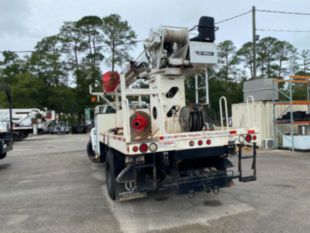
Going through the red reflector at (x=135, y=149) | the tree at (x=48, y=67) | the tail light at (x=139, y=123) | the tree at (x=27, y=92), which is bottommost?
the red reflector at (x=135, y=149)

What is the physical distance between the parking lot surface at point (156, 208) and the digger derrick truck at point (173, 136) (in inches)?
16.0

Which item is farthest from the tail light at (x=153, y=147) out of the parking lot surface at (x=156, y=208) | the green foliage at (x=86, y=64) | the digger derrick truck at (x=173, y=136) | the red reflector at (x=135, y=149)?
the green foliage at (x=86, y=64)

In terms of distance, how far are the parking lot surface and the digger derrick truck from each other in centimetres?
41

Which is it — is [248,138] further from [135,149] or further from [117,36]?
[117,36]

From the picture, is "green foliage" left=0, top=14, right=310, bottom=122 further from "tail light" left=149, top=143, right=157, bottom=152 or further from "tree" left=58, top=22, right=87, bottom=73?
"tail light" left=149, top=143, right=157, bottom=152

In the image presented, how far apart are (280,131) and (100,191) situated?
30.5ft

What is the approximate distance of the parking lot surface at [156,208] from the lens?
12.4ft

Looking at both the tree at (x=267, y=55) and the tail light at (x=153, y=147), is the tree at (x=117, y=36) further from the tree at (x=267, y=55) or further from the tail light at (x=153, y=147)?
the tail light at (x=153, y=147)

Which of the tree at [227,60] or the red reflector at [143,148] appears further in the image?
the tree at [227,60]

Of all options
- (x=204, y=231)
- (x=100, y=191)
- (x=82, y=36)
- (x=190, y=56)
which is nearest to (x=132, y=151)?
(x=204, y=231)

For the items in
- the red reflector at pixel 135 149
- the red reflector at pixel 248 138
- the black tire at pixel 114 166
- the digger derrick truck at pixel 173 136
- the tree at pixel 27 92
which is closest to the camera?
the red reflector at pixel 135 149

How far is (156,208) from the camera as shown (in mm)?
4562

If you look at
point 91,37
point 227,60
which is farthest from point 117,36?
point 227,60

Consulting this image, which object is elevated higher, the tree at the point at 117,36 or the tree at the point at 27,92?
the tree at the point at 117,36
